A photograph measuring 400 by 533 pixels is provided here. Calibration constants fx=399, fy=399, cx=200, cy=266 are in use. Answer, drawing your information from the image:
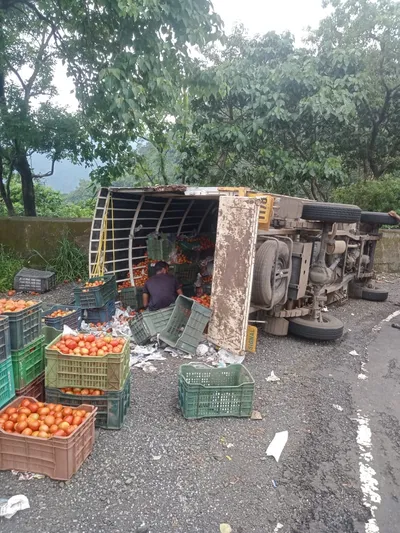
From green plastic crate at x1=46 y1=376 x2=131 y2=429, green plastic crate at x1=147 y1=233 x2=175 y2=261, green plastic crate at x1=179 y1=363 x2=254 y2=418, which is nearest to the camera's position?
green plastic crate at x1=46 y1=376 x2=131 y2=429

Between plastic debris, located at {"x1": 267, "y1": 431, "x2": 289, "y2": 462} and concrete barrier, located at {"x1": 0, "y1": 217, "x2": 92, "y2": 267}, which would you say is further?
concrete barrier, located at {"x1": 0, "y1": 217, "x2": 92, "y2": 267}

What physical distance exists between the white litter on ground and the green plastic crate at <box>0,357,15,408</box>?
3.26 metres

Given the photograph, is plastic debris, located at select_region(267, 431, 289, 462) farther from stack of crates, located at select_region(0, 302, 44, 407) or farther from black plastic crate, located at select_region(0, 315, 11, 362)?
black plastic crate, located at select_region(0, 315, 11, 362)

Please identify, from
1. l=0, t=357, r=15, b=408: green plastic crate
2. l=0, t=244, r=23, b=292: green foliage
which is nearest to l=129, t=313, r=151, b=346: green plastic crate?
l=0, t=357, r=15, b=408: green plastic crate

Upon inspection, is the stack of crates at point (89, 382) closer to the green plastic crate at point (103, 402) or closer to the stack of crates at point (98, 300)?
the green plastic crate at point (103, 402)

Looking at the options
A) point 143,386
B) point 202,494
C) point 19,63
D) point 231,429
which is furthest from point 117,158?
point 202,494

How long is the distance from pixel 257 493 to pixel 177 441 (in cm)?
96

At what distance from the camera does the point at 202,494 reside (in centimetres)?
328

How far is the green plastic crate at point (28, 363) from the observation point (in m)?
3.85

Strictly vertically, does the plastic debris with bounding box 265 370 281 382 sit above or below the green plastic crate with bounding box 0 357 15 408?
below

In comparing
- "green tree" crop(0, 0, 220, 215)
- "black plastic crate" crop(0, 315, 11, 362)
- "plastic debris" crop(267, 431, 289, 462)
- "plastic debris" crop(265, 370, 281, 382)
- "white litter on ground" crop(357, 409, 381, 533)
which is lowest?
"white litter on ground" crop(357, 409, 381, 533)

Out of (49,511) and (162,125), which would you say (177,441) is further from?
(162,125)

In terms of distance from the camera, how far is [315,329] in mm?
6910

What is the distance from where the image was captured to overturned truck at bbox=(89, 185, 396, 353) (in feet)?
19.6
